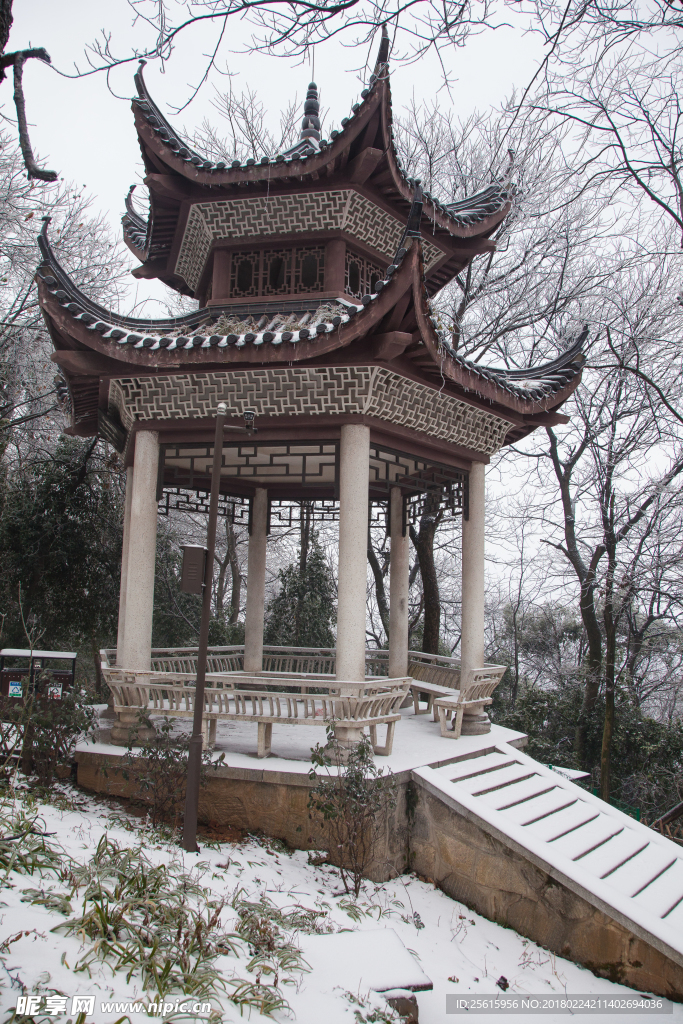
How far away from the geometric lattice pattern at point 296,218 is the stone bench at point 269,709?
586cm

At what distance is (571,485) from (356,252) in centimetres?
885

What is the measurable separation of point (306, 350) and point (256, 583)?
5.05 metres

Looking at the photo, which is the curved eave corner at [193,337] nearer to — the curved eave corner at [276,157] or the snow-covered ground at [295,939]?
the curved eave corner at [276,157]

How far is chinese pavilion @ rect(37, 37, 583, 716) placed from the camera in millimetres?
7027

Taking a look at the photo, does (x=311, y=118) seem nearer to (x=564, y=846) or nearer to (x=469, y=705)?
(x=469, y=705)

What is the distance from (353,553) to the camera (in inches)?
283

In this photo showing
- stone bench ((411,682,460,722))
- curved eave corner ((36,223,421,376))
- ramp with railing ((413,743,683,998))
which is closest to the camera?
ramp with railing ((413,743,683,998))

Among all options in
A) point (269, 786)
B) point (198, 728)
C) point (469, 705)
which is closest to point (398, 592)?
point (469, 705)

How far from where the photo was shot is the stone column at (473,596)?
8758 millimetres

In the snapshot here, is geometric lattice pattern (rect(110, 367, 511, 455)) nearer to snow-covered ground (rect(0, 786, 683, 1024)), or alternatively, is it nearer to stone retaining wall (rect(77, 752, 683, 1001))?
stone retaining wall (rect(77, 752, 683, 1001))

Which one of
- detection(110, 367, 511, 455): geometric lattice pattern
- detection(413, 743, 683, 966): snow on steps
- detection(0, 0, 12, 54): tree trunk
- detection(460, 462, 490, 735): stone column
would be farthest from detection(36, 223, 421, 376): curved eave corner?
detection(413, 743, 683, 966): snow on steps

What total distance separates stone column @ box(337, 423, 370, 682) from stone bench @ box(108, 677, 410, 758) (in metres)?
0.30

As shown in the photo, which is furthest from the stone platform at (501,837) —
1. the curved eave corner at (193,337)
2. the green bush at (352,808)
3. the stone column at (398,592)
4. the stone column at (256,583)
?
the curved eave corner at (193,337)

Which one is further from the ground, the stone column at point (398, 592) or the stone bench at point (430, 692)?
the stone column at point (398, 592)
